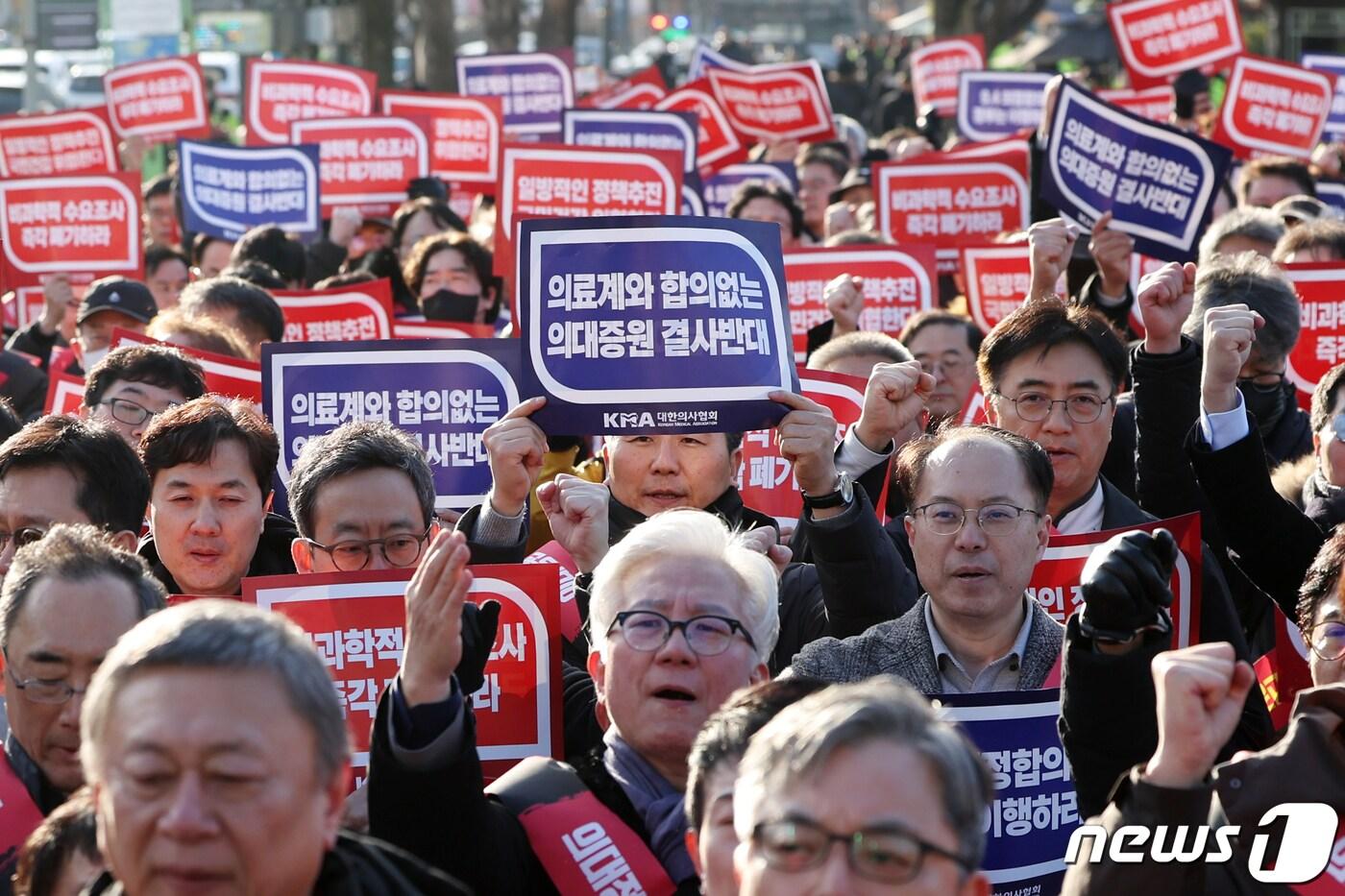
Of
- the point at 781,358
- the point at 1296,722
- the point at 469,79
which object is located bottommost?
Answer: the point at 1296,722

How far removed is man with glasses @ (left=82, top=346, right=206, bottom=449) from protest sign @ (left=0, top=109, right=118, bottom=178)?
8064mm

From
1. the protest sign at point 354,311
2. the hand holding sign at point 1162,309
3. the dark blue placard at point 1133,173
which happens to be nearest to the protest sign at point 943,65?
the dark blue placard at point 1133,173

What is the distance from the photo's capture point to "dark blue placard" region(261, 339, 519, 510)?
6047 millimetres

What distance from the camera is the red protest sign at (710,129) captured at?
15.6 meters

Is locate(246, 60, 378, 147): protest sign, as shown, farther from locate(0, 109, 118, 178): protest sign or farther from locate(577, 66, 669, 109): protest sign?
locate(577, 66, 669, 109): protest sign

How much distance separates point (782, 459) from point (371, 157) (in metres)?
7.55

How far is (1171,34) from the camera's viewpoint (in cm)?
1523

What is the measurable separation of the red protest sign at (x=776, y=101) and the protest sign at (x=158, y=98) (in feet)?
13.0

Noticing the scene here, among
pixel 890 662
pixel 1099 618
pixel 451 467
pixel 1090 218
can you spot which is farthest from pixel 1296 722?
pixel 1090 218

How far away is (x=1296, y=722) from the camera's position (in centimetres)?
353

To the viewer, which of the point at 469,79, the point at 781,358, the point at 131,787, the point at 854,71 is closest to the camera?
the point at 131,787

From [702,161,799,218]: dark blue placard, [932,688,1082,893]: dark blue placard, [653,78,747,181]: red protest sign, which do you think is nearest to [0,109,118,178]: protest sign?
[702,161,799,218]: dark blue placard

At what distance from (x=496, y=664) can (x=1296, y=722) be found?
1.79 m

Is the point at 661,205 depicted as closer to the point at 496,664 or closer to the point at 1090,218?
the point at 1090,218
